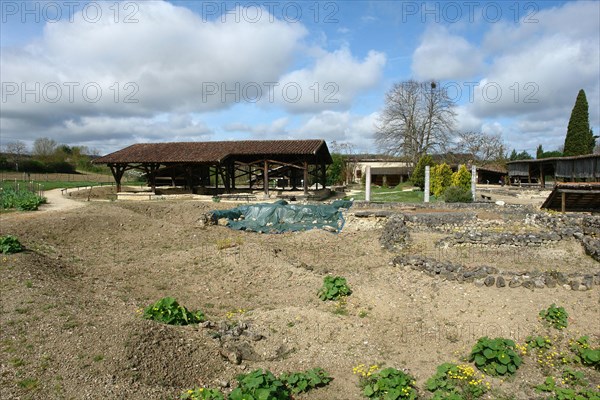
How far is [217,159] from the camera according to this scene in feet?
86.5

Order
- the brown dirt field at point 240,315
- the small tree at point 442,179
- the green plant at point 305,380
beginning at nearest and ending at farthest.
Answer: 1. the green plant at point 305,380
2. the brown dirt field at point 240,315
3. the small tree at point 442,179

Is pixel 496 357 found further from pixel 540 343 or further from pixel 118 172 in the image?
pixel 118 172

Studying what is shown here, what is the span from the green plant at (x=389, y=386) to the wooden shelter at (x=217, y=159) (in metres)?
20.8

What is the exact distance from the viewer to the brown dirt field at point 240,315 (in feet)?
17.4

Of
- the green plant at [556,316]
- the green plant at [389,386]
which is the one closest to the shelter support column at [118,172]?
the green plant at [389,386]

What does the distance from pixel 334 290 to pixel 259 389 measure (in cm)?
426

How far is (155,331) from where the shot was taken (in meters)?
6.16

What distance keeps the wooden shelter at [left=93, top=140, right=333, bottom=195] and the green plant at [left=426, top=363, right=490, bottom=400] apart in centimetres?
2076

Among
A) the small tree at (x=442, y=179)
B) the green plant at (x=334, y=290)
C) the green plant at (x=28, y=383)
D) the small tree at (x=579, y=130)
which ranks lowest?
the green plant at (x=28, y=383)

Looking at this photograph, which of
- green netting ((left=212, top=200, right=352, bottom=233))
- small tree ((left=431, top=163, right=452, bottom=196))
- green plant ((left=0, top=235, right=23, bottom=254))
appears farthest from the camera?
small tree ((left=431, top=163, right=452, bottom=196))

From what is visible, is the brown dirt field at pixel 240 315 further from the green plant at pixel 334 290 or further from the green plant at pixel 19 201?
the green plant at pixel 19 201

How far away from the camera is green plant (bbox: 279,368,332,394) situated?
17.1 feet

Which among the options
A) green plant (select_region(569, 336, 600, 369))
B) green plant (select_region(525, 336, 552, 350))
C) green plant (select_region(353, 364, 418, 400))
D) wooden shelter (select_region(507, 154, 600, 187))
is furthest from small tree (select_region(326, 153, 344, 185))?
green plant (select_region(353, 364, 418, 400))

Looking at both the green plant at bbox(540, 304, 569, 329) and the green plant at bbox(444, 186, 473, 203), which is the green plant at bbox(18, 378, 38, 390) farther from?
the green plant at bbox(444, 186, 473, 203)
